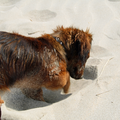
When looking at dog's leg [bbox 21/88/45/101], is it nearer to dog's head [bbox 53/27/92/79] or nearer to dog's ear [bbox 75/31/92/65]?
dog's head [bbox 53/27/92/79]

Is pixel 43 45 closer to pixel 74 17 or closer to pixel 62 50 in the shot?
pixel 62 50

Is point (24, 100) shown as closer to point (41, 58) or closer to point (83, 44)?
point (41, 58)

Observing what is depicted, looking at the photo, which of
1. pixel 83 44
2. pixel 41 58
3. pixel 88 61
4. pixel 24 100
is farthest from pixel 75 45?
pixel 24 100

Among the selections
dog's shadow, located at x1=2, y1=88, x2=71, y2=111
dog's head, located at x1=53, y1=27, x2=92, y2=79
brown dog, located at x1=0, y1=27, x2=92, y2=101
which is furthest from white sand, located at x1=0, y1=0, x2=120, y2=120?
dog's head, located at x1=53, y1=27, x2=92, y2=79

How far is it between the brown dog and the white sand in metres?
0.33

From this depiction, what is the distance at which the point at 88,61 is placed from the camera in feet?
11.0

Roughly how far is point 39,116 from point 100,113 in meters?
0.87

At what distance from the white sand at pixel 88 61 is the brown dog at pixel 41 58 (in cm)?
33

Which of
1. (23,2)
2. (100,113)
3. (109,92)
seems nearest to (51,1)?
(23,2)

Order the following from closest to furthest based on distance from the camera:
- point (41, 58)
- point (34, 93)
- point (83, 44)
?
point (41, 58) → point (83, 44) → point (34, 93)

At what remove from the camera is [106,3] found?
5.25 metres

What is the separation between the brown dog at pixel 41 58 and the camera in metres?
2.17

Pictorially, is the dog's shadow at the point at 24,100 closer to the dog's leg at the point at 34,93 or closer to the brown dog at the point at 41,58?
the dog's leg at the point at 34,93

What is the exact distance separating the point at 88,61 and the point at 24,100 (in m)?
1.50
